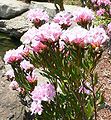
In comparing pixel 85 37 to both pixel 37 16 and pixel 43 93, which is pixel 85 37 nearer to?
pixel 43 93

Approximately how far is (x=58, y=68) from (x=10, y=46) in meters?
8.21

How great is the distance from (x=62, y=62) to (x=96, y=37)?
0.36 metres

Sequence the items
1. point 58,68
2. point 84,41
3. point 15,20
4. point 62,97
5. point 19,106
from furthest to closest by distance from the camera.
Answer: point 15,20 < point 19,106 < point 62,97 < point 58,68 < point 84,41

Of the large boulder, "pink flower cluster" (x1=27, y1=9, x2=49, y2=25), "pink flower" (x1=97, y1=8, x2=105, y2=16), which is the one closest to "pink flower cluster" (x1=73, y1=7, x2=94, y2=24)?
"pink flower cluster" (x1=27, y1=9, x2=49, y2=25)

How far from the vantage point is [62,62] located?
9.23 feet

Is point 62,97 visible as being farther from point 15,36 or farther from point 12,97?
point 15,36

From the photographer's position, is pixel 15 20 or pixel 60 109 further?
pixel 15 20

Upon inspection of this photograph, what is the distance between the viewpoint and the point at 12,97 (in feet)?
14.1

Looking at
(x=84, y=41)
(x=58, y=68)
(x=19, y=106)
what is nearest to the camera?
(x=84, y=41)

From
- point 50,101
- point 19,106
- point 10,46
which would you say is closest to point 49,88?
point 50,101

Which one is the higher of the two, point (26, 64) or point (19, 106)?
point (26, 64)

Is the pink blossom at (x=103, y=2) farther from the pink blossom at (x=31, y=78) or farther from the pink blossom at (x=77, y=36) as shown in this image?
the pink blossom at (x=77, y=36)

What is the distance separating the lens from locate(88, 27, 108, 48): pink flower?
2.55 metres

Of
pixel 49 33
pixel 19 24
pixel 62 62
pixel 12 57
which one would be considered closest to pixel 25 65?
pixel 12 57
